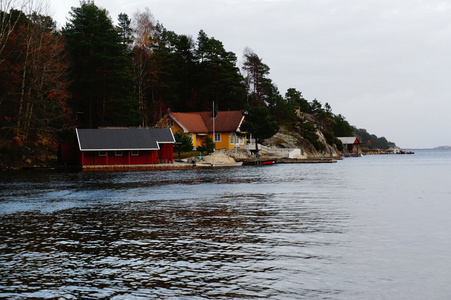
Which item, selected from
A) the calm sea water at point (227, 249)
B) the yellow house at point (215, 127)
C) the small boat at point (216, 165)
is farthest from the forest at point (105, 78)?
the calm sea water at point (227, 249)

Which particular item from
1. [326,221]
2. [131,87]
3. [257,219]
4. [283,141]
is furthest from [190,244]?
[283,141]

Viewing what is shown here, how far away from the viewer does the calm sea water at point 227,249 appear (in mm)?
10156

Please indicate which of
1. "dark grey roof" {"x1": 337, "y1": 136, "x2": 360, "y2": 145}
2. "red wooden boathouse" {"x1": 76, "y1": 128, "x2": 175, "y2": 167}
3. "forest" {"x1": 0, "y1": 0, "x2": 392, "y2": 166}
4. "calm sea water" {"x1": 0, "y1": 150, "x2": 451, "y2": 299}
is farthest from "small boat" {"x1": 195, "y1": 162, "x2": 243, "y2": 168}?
"dark grey roof" {"x1": 337, "y1": 136, "x2": 360, "y2": 145}

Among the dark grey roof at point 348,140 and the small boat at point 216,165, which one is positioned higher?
the dark grey roof at point 348,140

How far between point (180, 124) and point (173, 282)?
236 ft

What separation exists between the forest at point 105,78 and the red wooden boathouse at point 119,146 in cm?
440

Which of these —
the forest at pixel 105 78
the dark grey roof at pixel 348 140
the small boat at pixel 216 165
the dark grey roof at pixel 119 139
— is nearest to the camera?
the forest at pixel 105 78

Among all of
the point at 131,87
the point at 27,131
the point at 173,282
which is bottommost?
the point at 173,282

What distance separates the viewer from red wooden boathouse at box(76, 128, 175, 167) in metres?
61.5

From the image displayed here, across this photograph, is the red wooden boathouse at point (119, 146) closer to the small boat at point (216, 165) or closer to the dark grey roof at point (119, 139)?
the dark grey roof at point (119, 139)

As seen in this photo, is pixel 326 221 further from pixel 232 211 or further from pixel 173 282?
pixel 173 282

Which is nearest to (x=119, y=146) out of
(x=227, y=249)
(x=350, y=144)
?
(x=227, y=249)

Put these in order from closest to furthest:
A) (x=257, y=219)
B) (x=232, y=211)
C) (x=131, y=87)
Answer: (x=257, y=219) → (x=232, y=211) → (x=131, y=87)

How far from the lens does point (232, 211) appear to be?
22.4 m
